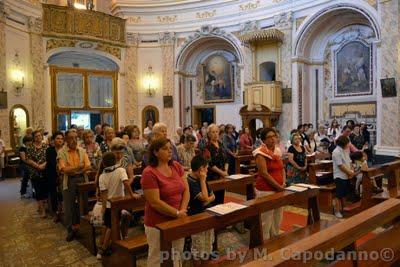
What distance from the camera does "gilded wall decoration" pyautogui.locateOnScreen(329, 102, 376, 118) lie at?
10.9 meters

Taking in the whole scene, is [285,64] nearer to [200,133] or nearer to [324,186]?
[200,133]

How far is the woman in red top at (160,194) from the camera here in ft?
9.23

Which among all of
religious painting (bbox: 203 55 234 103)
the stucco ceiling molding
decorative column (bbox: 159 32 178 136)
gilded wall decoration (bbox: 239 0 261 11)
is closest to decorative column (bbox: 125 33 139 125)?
decorative column (bbox: 159 32 178 136)

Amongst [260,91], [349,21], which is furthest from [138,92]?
[349,21]

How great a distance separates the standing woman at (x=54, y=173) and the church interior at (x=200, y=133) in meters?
0.03

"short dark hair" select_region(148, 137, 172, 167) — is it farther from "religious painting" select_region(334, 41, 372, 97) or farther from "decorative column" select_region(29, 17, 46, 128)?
"decorative column" select_region(29, 17, 46, 128)

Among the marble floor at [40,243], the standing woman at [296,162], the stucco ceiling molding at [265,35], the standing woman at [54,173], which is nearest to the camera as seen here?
the marble floor at [40,243]

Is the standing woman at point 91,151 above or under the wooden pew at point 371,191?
above

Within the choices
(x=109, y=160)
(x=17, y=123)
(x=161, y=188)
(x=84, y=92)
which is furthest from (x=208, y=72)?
(x=161, y=188)

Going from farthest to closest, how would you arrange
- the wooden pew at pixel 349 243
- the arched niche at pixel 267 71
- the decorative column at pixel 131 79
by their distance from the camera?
the decorative column at pixel 131 79 < the arched niche at pixel 267 71 < the wooden pew at pixel 349 243

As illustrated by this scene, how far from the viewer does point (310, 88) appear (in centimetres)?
1227

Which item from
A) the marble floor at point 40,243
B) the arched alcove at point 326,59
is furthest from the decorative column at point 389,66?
the marble floor at point 40,243

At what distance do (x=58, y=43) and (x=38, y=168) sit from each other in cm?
836

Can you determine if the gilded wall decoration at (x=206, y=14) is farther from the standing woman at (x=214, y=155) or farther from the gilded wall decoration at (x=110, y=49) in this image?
the standing woman at (x=214, y=155)
